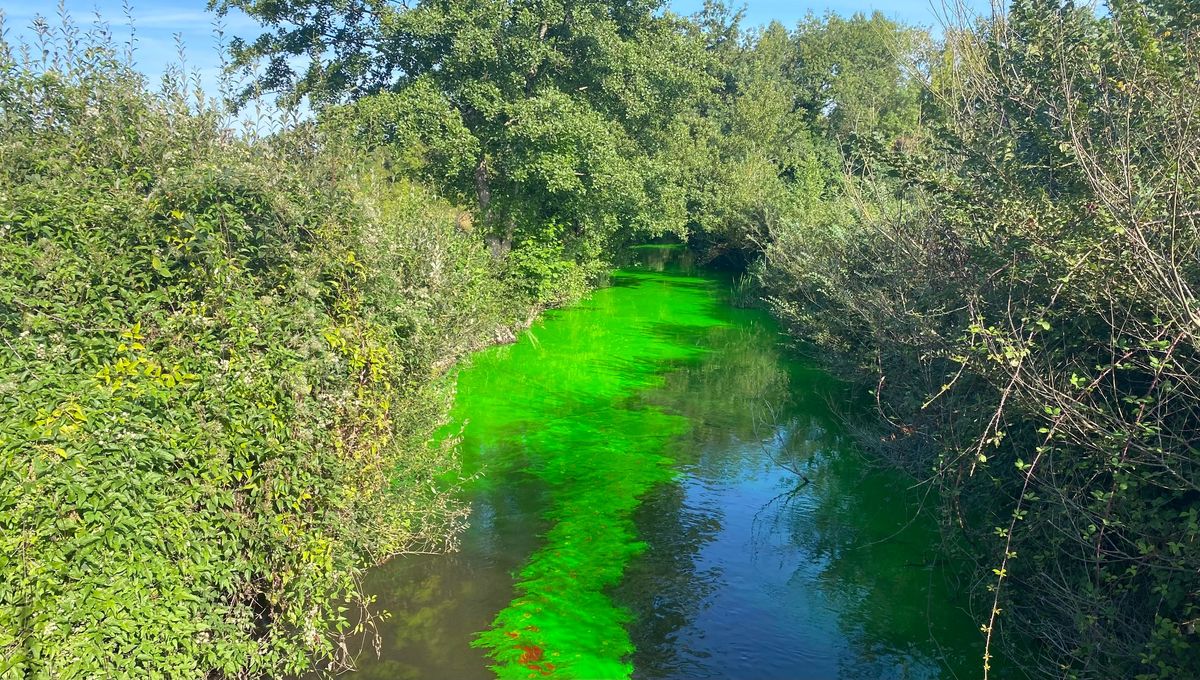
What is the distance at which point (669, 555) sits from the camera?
30.7 ft

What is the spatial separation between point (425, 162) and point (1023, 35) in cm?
1508

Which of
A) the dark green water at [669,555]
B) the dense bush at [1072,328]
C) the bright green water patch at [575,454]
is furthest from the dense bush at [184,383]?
the dense bush at [1072,328]

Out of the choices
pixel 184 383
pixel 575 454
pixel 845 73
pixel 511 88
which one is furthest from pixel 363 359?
pixel 845 73

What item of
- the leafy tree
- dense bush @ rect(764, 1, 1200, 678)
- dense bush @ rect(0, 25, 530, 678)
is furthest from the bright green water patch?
the leafy tree

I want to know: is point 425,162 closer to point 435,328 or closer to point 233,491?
point 435,328

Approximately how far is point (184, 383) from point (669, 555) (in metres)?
6.16

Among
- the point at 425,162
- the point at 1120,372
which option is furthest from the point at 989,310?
the point at 425,162

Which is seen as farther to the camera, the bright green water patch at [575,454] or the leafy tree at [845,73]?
the leafy tree at [845,73]

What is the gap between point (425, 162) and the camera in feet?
63.7

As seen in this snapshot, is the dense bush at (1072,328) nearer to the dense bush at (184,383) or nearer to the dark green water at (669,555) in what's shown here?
the dark green water at (669,555)

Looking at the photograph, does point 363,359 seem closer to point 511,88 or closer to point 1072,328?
point 1072,328

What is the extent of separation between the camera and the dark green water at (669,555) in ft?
24.1

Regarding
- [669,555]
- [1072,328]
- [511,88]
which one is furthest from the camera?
[511,88]

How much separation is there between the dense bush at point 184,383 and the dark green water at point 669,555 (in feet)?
4.28
